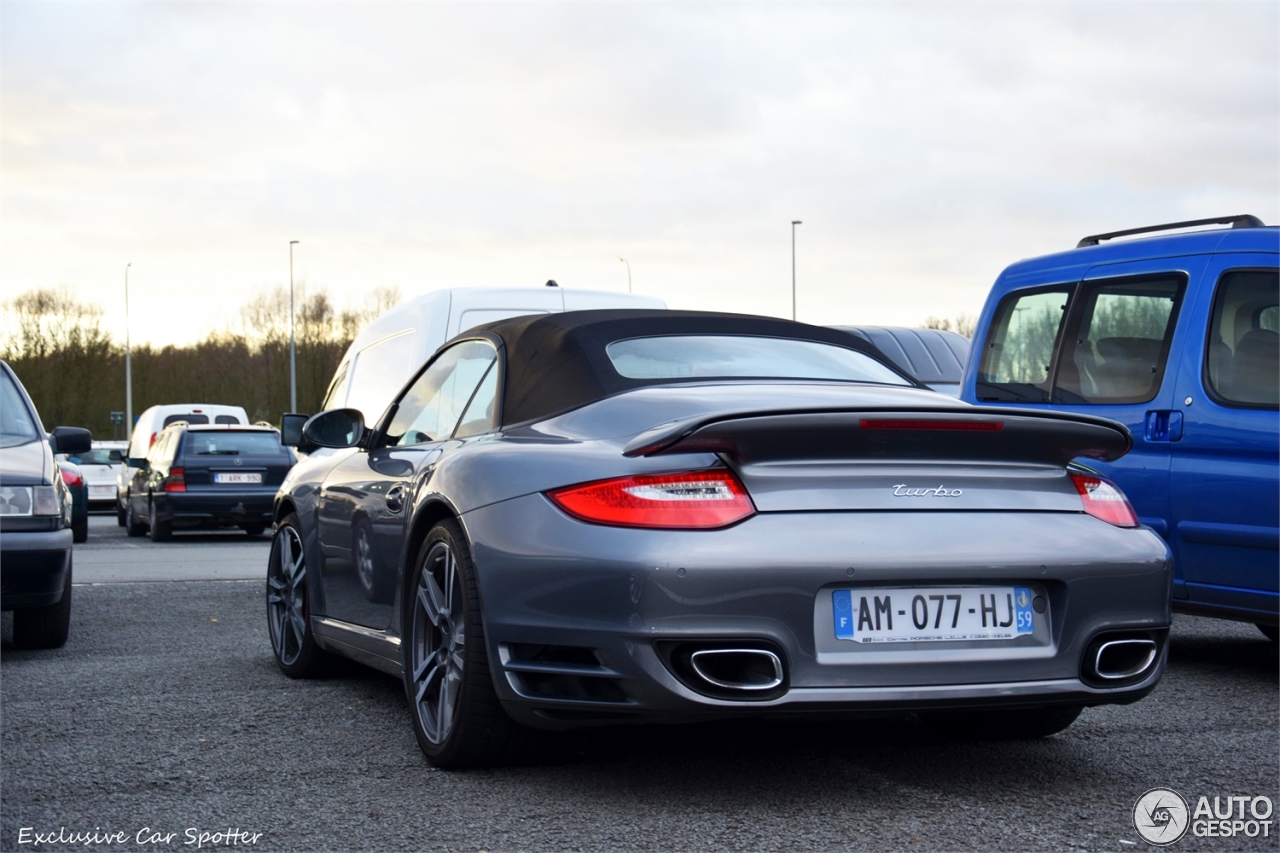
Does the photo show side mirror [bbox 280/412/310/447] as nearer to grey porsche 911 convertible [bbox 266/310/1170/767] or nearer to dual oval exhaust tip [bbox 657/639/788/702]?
grey porsche 911 convertible [bbox 266/310/1170/767]

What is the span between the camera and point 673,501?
11.8 feet

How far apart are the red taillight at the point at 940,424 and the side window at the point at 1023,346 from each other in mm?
3414

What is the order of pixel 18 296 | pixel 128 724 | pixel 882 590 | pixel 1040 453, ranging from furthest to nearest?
pixel 18 296, pixel 128 724, pixel 1040 453, pixel 882 590

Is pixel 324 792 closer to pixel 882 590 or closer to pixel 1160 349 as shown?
pixel 882 590

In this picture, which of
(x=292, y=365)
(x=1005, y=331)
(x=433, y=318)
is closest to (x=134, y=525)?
(x=433, y=318)

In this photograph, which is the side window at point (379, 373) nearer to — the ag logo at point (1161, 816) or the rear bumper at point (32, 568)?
the rear bumper at point (32, 568)

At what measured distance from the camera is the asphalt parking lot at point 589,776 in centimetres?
356

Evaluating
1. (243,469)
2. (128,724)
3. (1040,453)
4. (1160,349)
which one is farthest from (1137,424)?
(243,469)

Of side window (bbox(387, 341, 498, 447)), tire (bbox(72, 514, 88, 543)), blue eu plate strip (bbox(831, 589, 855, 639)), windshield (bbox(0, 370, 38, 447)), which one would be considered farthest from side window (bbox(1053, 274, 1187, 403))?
tire (bbox(72, 514, 88, 543))

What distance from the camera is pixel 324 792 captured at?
401 centimetres

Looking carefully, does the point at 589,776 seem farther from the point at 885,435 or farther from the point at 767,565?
the point at 885,435

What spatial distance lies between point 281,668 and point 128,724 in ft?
4.40

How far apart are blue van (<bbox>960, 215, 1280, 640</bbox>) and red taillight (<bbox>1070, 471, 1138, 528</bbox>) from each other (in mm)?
1995

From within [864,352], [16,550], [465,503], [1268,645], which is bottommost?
[1268,645]
